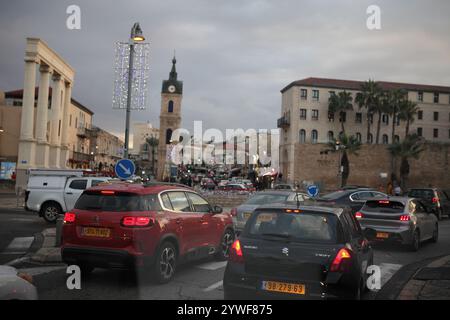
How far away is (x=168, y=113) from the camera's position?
12275cm

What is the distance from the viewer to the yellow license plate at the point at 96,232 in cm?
766

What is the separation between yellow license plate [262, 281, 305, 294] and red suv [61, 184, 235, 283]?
8.00 ft

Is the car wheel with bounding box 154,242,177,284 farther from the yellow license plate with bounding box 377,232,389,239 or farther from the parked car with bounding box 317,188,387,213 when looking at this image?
the parked car with bounding box 317,188,387,213

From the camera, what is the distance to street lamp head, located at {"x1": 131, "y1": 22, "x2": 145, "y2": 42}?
1432cm

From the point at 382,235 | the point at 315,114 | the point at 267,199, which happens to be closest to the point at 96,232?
the point at 267,199

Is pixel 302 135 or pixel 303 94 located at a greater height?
pixel 303 94

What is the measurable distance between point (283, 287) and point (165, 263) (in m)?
2.80

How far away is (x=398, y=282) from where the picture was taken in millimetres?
8734

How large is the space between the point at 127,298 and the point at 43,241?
716 centimetres

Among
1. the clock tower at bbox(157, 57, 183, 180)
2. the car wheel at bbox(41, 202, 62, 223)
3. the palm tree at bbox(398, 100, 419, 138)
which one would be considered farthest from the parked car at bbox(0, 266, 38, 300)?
the clock tower at bbox(157, 57, 183, 180)

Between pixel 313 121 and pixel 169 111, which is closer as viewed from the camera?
pixel 313 121

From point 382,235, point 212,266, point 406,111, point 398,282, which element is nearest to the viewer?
point 398,282

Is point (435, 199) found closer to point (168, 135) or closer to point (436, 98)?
point (436, 98)

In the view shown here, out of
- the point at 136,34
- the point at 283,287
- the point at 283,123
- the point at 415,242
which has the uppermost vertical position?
the point at 283,123
